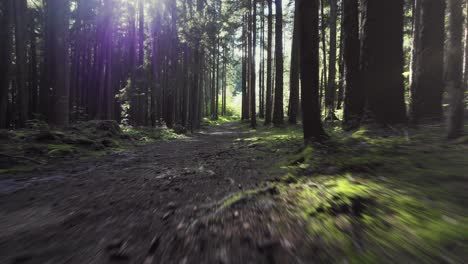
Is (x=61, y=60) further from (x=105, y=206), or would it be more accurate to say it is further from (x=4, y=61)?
(x=105, y=206)

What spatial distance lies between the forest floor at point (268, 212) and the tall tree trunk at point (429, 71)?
208 centimetres

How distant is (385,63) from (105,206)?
6.27 metres

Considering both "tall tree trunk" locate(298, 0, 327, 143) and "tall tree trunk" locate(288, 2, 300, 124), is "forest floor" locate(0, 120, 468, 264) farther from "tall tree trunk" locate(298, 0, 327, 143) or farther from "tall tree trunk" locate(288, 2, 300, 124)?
"tall tree trunk" locate(288, 2, 300, 124)

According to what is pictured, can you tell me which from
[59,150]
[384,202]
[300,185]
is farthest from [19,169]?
[384,202]

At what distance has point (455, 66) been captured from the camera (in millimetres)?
3938

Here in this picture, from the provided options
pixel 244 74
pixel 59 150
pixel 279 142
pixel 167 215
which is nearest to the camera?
pixel 167 215

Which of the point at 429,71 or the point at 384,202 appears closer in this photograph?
the point at 384,202

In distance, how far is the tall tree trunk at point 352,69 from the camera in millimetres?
8695

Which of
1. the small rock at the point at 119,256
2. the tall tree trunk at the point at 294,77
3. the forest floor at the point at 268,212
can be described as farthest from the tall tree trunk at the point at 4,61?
the tall tree trunk at the point at 294,77

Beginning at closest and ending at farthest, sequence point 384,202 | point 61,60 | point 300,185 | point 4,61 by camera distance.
Answer: point 384,202 < point 300,185 < point 61,60 < point 4,61

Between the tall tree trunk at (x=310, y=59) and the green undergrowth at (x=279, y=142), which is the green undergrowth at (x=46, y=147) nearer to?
the green undergrowth at (x=279, y=142)

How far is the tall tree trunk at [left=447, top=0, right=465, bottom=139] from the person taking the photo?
392 cm

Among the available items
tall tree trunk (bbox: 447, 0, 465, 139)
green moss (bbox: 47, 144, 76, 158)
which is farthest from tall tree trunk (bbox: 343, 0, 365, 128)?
green moss (bbox: 47, 144, 76, 158)

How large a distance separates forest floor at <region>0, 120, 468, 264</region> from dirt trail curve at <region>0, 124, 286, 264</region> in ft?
0.05
